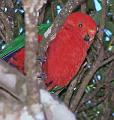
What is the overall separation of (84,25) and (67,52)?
0.13 meters

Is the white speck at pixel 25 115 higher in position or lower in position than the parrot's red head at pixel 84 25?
higher

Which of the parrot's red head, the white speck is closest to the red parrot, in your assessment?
the parrot's red head

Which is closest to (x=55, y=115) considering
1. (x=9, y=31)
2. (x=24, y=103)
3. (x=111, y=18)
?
(x=24, y=103)

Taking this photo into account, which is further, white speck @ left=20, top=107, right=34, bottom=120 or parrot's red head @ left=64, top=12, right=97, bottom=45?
parrot's red head @ left=64, top=12, right=97, bottom=45

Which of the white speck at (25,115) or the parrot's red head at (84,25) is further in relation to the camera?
the parrot's red head at (84,25)

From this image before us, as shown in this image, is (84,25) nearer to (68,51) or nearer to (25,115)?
(68,51)

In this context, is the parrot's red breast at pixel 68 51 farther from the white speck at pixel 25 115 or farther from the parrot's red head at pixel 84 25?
the white speck at pixel 25 115

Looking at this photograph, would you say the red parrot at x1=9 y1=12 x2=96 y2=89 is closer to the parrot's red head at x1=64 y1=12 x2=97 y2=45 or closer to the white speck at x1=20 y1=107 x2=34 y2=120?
the parrot's red head at x1=64 y1=12 x2=97 y2=45

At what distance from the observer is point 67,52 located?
1.30m

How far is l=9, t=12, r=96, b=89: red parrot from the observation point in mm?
1272

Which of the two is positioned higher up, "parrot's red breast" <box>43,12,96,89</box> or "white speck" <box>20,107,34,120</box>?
"white speck" <box>20,107,34,120</box>

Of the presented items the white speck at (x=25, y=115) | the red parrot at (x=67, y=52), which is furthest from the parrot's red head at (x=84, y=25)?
the white speck at (x=25, y=115)

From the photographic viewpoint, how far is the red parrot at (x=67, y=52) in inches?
50.1

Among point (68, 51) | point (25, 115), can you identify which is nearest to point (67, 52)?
point (68, 51)
